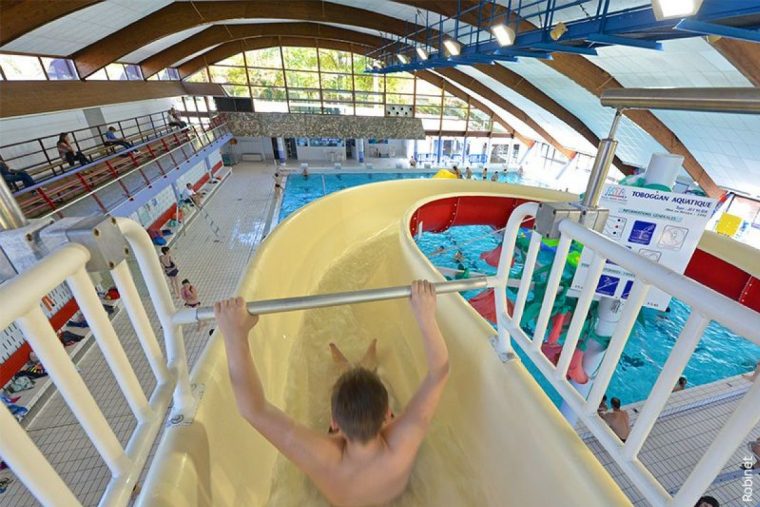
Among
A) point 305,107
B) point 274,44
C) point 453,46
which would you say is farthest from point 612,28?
point 274,44

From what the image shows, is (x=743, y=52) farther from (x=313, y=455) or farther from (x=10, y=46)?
(x=10, y=46)

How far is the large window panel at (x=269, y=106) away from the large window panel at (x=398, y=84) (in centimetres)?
611

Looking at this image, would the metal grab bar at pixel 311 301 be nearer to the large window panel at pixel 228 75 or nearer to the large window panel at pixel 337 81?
the large window panel at pixel 337 81

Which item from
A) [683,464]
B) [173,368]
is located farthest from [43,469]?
[683,464]

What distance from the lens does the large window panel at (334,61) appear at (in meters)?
18.3

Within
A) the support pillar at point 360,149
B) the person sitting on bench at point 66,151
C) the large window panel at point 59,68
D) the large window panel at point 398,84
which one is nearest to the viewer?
the person sitting on bench at point 66,151

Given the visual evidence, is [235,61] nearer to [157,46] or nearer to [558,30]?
[157,46]

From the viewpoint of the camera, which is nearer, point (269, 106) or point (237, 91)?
point (237, 91)

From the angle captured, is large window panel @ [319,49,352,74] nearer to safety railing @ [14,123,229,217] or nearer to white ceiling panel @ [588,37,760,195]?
safety railing @ [14,123,229,217]

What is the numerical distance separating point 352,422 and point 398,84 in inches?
830

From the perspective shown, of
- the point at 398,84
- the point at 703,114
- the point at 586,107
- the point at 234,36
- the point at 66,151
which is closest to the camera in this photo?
the point at 66,151

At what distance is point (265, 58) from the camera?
59.0 feet

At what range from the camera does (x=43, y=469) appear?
699 millimetres

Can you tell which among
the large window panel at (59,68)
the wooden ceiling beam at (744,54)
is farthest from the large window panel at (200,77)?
the wooden ceiling beam at (744,54)
